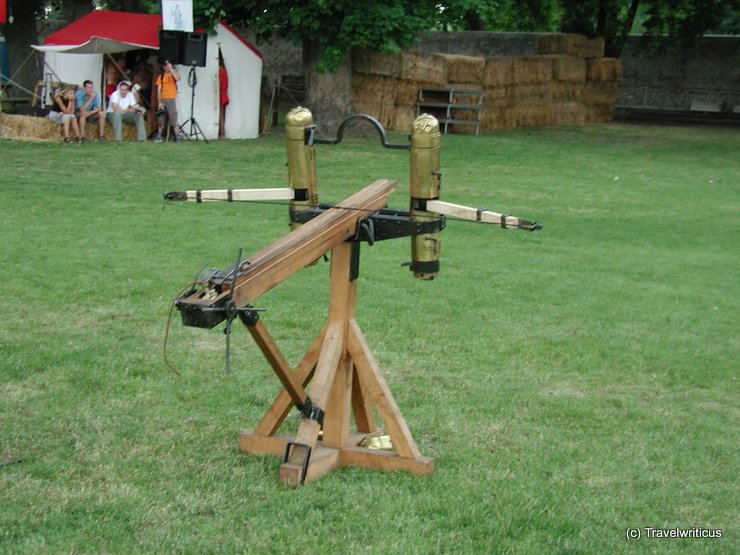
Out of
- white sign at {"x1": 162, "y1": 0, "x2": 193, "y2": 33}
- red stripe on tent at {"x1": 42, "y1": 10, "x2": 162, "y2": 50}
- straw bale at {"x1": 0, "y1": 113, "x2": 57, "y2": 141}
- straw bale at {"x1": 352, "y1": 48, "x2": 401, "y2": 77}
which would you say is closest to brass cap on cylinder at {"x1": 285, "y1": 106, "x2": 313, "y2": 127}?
white sign at {"x1": 162, "y1": 0, "x2": 193, "y2": 33}

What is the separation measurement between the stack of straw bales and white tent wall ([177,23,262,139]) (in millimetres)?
3742

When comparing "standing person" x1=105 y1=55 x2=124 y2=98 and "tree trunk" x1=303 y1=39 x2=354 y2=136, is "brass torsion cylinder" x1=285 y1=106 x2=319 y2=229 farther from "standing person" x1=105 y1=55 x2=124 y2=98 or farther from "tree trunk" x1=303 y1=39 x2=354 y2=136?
"tree trunk" x1=303 y1=39 x2=354 y2=136

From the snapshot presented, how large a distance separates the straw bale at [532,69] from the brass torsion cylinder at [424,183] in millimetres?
28774

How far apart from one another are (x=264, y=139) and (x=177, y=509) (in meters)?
21.3

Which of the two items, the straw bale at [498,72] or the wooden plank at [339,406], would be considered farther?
the straw bale at [498,72]

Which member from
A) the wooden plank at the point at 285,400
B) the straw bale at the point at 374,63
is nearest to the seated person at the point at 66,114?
the straw bale at the point at 374,63

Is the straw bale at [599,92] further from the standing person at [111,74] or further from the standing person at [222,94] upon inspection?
the standing person at [111,74]

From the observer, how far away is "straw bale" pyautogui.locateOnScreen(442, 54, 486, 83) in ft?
103

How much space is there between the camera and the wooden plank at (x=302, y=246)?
4.93 m

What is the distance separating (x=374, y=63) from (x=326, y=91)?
297 cm

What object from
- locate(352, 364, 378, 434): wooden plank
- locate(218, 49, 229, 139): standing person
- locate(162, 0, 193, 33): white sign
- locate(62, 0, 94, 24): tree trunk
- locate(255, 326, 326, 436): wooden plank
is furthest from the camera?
locate(62, 0, 94, 24): tree trunk

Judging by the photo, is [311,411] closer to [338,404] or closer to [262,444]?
[338,404]

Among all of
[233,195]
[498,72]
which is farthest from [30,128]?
[233,195]

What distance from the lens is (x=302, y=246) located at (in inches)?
206
